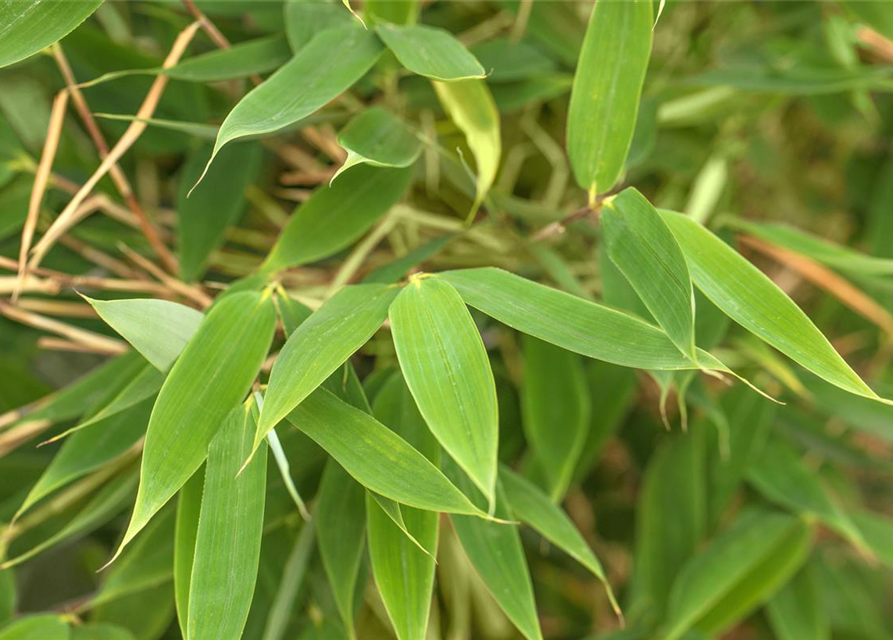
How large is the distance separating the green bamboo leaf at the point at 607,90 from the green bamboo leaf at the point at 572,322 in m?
0.08

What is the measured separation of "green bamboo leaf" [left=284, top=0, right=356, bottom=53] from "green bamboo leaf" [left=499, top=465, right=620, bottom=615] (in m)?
0.26

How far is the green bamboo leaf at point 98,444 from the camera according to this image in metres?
0.43

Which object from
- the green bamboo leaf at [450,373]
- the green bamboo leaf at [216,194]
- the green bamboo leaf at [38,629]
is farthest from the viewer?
the green bamboo leaf at [216,194]

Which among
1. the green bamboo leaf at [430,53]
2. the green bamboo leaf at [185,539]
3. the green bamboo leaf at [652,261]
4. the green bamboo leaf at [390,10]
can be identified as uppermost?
the green bamboo leaf at [390,10]

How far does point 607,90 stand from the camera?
393 mm

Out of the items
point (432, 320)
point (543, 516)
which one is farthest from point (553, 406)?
point (432, 320)

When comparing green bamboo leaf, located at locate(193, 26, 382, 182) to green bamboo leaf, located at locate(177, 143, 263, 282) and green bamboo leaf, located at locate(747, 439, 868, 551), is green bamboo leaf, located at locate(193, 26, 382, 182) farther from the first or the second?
green bamboo leaf, located at locate(747, 439, 868, 551)

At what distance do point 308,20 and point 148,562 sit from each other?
1.03 feet

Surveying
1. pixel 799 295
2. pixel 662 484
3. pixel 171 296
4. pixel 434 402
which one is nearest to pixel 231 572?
pixel 434 402

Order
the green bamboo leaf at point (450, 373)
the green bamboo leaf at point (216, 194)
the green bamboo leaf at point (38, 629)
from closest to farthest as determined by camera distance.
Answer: the green bamboo leaf at point (450, 373) → the green bamboo leaf at point (38, 629) → the green bamboo leaf at point (216, 194)

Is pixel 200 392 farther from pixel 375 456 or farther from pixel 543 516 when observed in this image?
pixel 543 516

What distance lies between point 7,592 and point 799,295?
2.36ft

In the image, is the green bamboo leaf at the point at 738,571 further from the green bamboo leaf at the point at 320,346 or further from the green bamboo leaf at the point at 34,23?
the green bamboo leaf at the point at 34,23

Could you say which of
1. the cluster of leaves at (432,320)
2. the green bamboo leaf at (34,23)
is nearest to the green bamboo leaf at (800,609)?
the cluster of leaves at (432,320)
